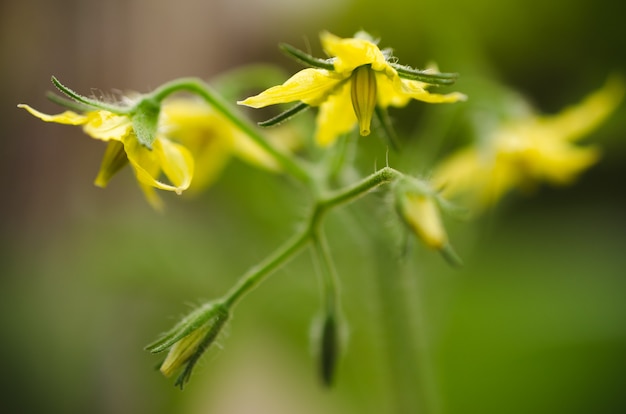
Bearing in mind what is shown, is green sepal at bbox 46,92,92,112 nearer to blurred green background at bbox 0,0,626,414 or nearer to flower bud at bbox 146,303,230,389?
flower bud at bbox 146,303,230,389

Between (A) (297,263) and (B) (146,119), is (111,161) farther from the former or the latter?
(A) (297,263)

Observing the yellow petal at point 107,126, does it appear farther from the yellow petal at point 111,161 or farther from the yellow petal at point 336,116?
the yellow petal at point 336,116

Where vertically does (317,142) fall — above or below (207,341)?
above

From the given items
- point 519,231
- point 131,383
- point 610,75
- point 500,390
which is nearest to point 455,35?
point 610,75

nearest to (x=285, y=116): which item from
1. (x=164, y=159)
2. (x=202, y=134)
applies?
(x=164, y=159)

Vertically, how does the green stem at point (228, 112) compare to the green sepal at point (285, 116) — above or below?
above

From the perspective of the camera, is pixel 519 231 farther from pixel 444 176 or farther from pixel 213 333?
pixel 213 333

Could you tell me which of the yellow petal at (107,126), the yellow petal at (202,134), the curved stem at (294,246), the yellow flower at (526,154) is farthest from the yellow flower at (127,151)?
the yellow flower at (526,154)
